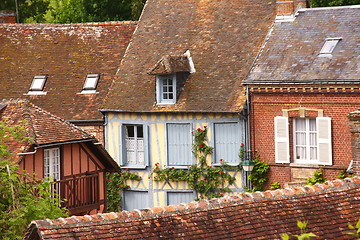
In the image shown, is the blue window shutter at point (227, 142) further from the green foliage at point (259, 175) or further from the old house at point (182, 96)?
the green foliage at point (259, 175)

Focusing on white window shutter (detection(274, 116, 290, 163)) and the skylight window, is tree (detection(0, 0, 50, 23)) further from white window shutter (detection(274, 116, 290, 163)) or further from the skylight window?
white window shutter (detection(274, 116, 290, 163))

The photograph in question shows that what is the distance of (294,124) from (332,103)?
4.97 ft

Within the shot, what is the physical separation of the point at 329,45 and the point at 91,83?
940cm

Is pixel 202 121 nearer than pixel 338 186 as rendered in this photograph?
No

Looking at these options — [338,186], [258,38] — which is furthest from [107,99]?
[338,186]

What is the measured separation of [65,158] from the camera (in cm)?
2620

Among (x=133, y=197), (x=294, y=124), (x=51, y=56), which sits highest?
(x=51, y=56)

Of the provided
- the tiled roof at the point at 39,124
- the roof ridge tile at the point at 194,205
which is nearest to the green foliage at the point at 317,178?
the tiled roof at the point at 39,124

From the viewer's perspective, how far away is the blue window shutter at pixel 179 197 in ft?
104

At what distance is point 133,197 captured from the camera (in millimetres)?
32531

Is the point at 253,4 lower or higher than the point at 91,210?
higher

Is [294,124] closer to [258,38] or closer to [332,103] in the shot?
[332,103]

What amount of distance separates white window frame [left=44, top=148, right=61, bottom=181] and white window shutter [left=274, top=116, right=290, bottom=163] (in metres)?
7.22

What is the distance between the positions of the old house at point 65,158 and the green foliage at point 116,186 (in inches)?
186
